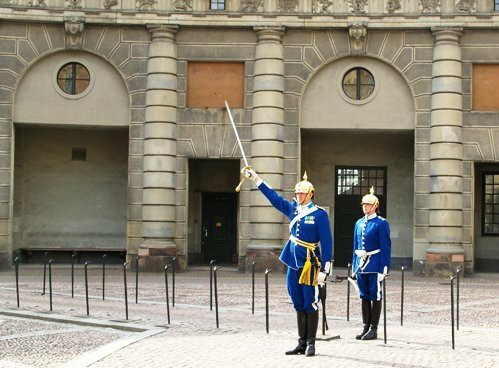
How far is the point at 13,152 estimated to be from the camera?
97.2ft

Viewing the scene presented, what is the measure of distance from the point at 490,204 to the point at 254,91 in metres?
9.02

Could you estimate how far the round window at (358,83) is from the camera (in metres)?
29.7

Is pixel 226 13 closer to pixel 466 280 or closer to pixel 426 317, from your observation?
pixel 466 280

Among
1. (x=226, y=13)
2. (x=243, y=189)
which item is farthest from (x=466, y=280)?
(x=226, y=13)

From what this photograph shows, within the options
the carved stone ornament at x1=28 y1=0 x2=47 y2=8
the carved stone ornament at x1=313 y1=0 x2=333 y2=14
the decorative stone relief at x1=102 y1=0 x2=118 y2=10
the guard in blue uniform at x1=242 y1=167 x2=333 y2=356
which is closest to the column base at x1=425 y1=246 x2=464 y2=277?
the carved stone ornament at x1=313 y1=0 x2=333 y2=14

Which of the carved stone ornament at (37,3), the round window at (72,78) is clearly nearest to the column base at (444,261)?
the round window at (72,78)

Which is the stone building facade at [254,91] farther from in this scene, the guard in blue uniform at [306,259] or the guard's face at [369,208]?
the guard in blue uniform at [306,259]

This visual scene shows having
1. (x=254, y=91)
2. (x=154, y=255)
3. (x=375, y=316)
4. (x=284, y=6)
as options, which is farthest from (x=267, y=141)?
(x=375, y=316)

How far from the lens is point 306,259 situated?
12.9 m

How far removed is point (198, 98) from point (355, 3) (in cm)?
564

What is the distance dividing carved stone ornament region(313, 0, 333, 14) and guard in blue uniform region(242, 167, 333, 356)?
1726 cm

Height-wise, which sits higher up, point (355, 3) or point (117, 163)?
point (355, 3)

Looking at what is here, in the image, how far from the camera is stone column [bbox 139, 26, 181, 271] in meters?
29.2

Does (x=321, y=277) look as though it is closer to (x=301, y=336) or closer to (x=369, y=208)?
(x=301, y=336)
